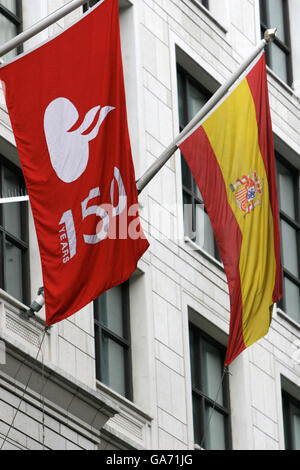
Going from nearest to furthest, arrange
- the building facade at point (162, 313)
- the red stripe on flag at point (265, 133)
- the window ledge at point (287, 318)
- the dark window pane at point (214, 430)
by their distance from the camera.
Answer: the building facade at point (162, 313) < the red stripe on flag at point (265, 133) < the dark window pane at point (214, 430) < the window ledge at point (287, 318)

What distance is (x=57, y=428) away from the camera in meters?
28.9

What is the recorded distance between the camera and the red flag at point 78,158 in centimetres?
2434

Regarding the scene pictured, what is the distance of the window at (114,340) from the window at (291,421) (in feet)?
20.7

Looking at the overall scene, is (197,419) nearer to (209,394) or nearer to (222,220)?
(209,394)

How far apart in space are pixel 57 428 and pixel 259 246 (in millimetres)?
4435

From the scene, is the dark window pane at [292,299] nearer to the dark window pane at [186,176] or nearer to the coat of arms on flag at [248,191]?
the dark window pane at [186,176]

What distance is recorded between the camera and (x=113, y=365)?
1282 inches

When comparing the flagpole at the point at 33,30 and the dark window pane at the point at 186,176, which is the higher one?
the dark window pane at the point at 186,176

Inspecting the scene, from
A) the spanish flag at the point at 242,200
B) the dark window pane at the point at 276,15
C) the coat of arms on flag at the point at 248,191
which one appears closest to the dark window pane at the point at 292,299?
the dark window pane at the point at 276,15

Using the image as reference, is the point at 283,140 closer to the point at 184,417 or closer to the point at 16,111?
the point at 184,417

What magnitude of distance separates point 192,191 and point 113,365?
18.5 feet

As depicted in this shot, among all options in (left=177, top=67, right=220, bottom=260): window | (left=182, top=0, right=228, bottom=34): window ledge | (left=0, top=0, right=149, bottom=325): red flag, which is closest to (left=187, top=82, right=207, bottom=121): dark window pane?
(left=177, top=67, right=220, bottom=260): window

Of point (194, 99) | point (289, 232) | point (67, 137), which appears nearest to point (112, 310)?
point (194, 99)

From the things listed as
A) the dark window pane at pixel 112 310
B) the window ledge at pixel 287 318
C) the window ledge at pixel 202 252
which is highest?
the window ledge at pixel 287 318
